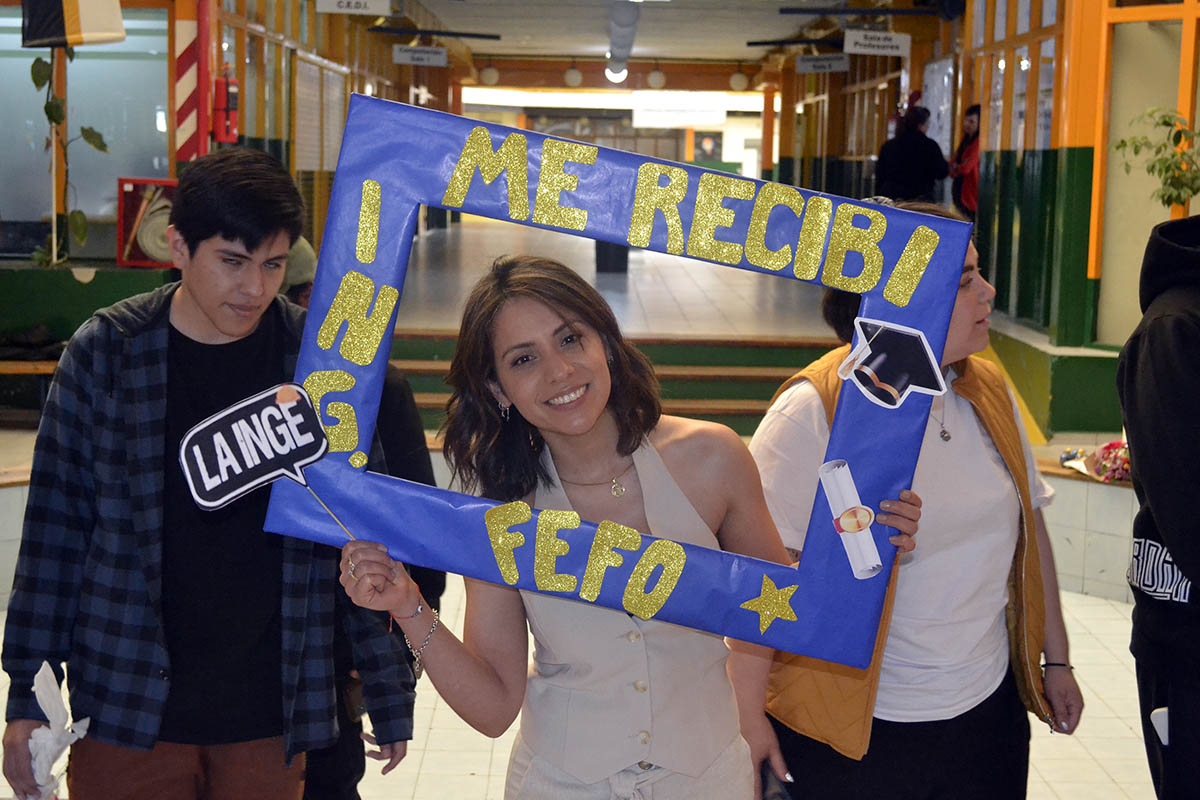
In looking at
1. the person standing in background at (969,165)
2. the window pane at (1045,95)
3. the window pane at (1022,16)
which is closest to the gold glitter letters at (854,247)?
the window pane at (1045,95)

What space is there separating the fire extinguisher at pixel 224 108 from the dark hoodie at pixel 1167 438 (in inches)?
273

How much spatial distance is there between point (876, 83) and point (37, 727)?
46.9 ft

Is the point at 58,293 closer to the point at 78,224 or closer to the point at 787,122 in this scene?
the point at 78,224

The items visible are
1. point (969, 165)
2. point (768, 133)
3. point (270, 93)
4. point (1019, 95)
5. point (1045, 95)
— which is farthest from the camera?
point (768, 133)

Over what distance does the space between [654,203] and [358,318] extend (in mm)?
391

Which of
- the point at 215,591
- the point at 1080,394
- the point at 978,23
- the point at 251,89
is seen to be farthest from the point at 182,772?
the point at 251,89

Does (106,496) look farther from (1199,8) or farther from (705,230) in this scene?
(1199,8)

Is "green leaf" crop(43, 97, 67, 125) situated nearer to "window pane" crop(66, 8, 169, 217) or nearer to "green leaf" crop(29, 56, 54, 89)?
"green leaf" crop(29, 56, 54, 89)

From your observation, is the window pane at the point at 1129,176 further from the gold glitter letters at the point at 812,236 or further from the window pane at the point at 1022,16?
the gold glitter letters at the point at 812,236

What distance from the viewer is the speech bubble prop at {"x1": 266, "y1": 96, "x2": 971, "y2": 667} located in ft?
4.89

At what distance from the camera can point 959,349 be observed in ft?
6.61

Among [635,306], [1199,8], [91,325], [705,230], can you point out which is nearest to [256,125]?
[635,306]

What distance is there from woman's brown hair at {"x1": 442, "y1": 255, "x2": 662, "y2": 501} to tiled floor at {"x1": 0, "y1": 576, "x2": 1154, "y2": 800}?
2156 millimetres

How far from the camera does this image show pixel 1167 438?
6.20ft
